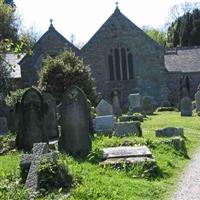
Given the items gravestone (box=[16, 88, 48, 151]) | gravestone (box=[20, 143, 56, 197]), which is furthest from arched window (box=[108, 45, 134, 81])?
gravestone (box=[20, 143, 56, 197])

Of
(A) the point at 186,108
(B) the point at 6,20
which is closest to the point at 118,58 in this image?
(B) the point at 6,20

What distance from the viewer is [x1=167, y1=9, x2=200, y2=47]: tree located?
64.4 metres

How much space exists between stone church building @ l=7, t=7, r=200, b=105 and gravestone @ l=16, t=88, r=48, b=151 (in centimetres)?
2609

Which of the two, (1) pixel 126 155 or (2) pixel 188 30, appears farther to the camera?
(2) pixel 188 30

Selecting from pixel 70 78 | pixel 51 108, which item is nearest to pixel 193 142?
pixel 51 108

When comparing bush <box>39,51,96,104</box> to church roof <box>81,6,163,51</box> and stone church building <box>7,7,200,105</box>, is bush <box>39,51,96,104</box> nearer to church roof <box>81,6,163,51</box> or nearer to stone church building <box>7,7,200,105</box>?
stone church building <box>7,7,200,105</box>

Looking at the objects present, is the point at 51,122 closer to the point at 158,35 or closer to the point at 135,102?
the point at 135,102

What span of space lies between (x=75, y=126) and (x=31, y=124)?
5.67 feet

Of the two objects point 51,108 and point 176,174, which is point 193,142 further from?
point 176,174

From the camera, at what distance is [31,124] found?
561 inches

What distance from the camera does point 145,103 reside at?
108 feet

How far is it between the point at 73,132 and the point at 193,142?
6.00 meters

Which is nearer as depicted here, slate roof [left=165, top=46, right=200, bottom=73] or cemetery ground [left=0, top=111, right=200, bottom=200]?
cemetery ground [left=0, top=111, right=200, bottom=200]

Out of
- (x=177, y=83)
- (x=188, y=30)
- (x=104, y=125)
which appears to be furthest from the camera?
(x=188, y=30)
